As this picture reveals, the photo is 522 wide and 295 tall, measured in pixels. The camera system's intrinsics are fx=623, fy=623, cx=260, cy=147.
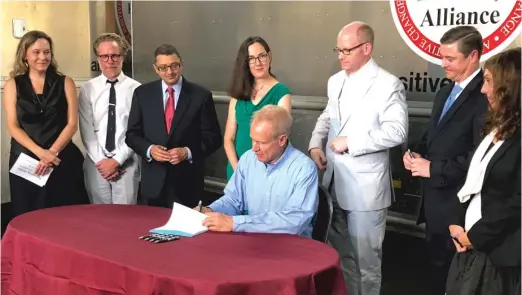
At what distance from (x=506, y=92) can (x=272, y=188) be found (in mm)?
1087

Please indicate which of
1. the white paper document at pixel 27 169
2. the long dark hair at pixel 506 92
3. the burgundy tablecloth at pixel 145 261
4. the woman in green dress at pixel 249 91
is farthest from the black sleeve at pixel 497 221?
the white paper document at pixel 27 169

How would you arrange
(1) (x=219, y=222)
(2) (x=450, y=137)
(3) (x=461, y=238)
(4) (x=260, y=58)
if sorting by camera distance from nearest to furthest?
(3) (x=461, y=238), (1) (x=219, y=222), (2) (x=450, y=137), (4) (x=260, y=58)

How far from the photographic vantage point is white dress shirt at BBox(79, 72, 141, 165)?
403 cm

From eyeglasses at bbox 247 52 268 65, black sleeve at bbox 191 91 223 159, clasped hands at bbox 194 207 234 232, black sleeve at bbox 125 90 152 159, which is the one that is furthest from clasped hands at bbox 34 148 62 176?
clasped hands at bbox 194 207 234 232

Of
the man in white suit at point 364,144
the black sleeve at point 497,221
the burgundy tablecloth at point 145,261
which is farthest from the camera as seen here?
the man in white suit at point 364,144

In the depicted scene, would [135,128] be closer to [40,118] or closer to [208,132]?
[208,132]

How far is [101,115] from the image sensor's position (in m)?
4.06

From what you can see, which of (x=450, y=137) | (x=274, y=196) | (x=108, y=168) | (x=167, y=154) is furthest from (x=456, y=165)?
(x=108, y=168)

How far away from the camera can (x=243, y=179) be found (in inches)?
119

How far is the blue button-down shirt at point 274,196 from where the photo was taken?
2709mm

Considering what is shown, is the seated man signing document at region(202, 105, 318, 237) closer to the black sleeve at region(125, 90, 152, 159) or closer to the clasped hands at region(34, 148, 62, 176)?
the black sleeve at region(125, 90, 152, 159)

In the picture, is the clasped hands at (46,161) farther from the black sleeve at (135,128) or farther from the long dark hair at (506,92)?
the long dark hair at (506,92)

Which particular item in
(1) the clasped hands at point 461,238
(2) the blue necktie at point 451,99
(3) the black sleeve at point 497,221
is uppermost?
(2) the blue necktie at point 451,99

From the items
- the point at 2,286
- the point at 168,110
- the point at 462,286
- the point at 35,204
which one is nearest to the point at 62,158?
the point at 35,204
